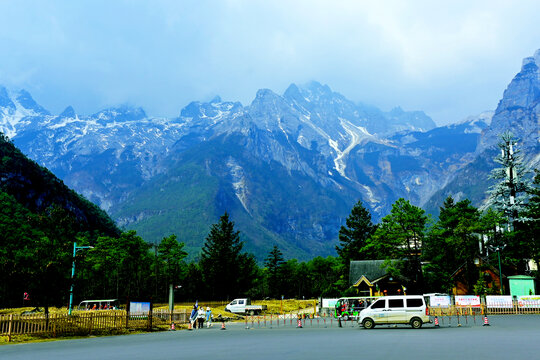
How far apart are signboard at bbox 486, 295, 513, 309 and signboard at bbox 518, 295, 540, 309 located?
3.32 feet

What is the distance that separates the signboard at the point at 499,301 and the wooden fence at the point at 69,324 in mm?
33766

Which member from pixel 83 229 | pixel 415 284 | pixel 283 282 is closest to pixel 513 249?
pixel 415 284

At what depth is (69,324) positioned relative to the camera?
29.5 meters

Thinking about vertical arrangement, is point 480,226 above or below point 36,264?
above

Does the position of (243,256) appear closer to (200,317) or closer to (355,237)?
(355,237)

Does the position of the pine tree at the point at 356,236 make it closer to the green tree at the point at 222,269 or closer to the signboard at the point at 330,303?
the signboard at the point at 330,303

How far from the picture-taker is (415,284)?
6003cm

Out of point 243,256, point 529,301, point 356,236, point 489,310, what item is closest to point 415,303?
point 489,310

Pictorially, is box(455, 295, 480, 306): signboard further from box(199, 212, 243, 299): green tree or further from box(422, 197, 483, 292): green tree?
box(199, 212, 243, 299): green tree

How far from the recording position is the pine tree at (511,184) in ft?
219

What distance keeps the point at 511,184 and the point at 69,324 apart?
60.9m

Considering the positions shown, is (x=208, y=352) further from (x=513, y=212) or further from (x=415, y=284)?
(x=513, y=212)

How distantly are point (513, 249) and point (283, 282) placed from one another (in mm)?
59971

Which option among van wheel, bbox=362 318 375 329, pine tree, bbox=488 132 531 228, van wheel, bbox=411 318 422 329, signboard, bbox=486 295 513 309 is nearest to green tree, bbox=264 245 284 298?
pine tree, bbox=488 132 531 228
